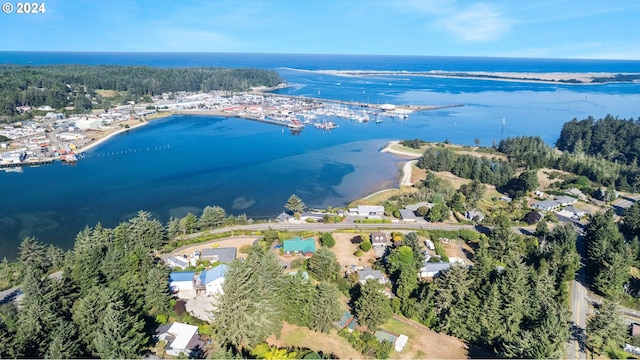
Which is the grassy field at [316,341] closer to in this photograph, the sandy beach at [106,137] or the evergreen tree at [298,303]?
the evergreen tree at [298,303]

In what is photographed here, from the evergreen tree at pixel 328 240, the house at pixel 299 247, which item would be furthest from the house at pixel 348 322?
the evergreen tree at pixel 328 240

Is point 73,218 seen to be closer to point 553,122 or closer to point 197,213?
point 197,213

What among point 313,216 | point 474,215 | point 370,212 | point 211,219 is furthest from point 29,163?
point 474,215

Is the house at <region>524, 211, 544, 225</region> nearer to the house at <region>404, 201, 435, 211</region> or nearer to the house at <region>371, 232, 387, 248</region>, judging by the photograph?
the house at <region>404, 201, 435, 211</region>

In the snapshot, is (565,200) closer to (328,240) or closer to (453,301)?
(453,301)

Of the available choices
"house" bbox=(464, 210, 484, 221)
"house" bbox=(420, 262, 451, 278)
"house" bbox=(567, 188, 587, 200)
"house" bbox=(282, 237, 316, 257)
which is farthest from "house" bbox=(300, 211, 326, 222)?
"house" bbox=(567, 188, 587, 200)

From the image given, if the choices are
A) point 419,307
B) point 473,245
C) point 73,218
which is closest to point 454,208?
point 473,245
